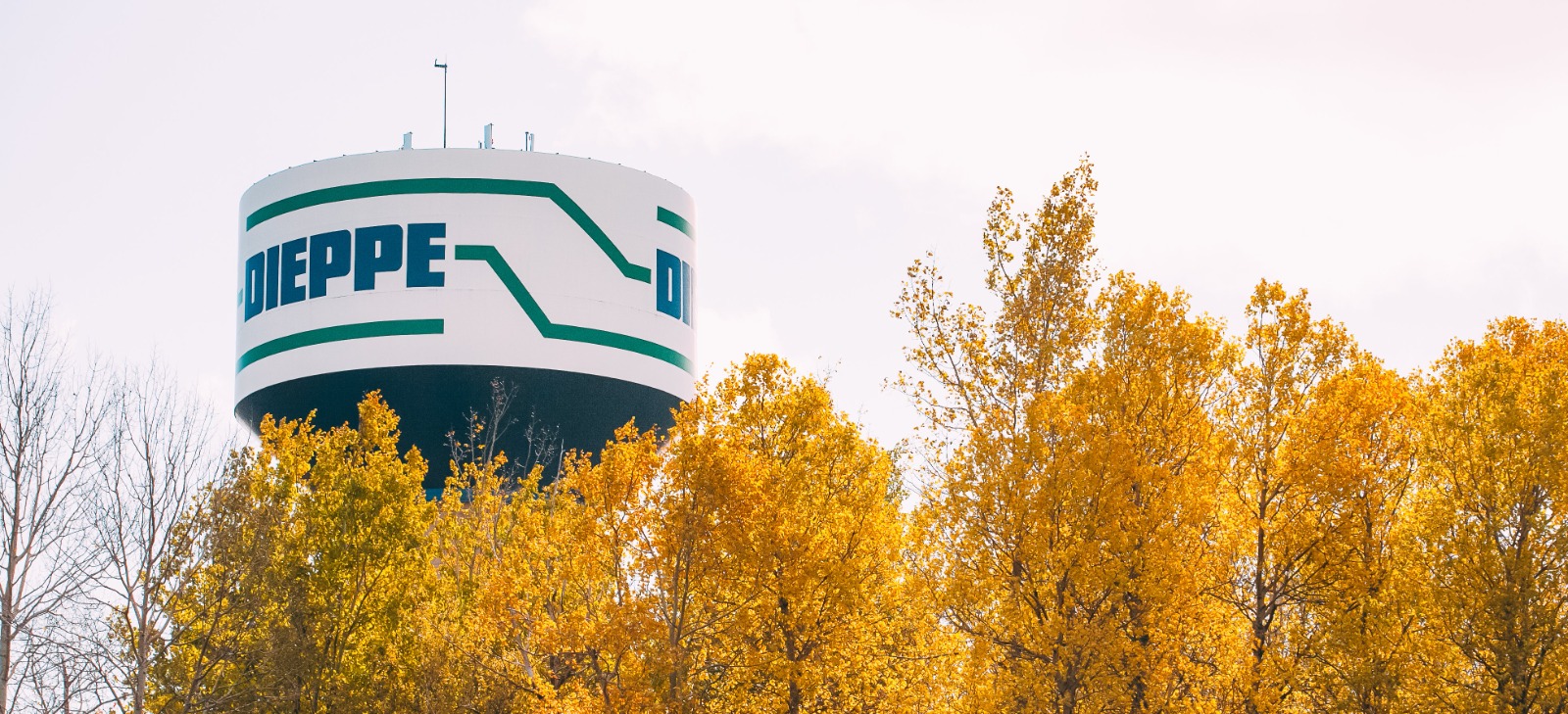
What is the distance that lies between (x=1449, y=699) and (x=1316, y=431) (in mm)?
4171

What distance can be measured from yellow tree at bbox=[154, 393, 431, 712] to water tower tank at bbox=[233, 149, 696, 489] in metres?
18.2

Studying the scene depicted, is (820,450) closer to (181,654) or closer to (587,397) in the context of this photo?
(181,654)

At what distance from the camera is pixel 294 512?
30.4 meters

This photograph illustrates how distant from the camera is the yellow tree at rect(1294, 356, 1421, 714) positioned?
26.2 m

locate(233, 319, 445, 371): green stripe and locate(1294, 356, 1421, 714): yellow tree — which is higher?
locate(233, 319, 445, 371): green stripe

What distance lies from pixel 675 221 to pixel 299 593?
2572 centimetres

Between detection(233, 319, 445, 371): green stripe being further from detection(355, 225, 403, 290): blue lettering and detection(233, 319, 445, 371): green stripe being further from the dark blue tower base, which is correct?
detection(355, 225, 403, 290): blue lettering

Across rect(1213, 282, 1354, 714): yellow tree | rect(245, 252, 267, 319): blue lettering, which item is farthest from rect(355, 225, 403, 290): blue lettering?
rect(1213, 282, 1354, 714): yellow tree

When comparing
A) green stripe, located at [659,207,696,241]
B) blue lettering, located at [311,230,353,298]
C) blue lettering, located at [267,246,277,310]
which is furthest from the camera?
green stripe, located at [659,207,696,241]

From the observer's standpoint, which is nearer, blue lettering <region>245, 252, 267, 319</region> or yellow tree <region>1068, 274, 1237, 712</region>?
yellow tree <region>1068, 274, 1237, 712</region>

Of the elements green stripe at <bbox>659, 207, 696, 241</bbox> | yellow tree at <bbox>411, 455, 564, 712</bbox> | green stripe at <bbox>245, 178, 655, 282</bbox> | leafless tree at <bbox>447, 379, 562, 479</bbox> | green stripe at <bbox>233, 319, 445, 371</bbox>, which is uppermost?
green stripe at <bbox>659, 207, 696, 241</bbox>

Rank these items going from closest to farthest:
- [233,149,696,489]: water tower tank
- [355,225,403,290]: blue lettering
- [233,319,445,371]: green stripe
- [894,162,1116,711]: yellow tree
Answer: [894,162,1116,711]: yellow tree < [233,319,445,371]: green stripe < [233,149,696,489]: water tower tank < [355,225,403,290]: blue lettering

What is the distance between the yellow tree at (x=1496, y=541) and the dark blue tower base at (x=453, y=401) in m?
26.3

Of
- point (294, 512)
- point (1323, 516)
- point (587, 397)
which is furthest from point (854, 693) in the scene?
point (587, 397)
